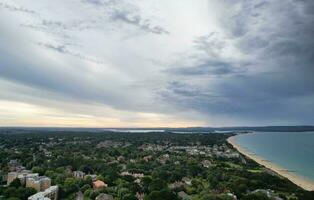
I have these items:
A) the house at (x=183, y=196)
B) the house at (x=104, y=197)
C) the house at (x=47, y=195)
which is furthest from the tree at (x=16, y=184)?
the house at (x=183, y=196)

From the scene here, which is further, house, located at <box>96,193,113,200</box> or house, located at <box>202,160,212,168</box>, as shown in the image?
house, located at <box>202,160,212,168</box>

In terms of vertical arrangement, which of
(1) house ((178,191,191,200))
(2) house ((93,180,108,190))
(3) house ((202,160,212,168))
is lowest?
(1) house ((178,191,191,200))

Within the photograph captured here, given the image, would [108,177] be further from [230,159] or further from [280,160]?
[280,160]

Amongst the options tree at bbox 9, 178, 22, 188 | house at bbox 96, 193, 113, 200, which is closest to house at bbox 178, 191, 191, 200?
house at bbox 96, 193, 113, 200

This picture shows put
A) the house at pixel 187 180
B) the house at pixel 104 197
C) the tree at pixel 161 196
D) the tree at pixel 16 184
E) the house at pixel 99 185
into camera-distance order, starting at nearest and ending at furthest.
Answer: the tree at pixel 161 196
the house at pixel 104 197
the tree at pixel 16 184
the house at pixel 99 185
the house at pixel 187 180

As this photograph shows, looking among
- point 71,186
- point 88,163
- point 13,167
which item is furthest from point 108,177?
point 13,167

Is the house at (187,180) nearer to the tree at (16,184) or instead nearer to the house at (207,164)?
the house at (207,164)

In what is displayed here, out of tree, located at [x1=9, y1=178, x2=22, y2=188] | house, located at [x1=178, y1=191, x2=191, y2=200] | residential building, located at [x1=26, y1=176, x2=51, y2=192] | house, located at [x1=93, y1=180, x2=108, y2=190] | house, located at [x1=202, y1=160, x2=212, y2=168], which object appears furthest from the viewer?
house, located at [x1=202, y1=160, x2=212, y2=168]

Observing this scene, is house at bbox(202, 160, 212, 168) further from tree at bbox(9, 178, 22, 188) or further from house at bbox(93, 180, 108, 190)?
tree at bbox(9, 178, 22, 188)

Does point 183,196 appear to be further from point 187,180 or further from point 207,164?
point 207,164

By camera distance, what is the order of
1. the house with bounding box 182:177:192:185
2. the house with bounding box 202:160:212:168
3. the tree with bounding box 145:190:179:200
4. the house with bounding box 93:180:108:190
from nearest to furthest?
the tree with bounding box 145:190:179:200 < the house with bounding box 93:180:108:190 < the house with bounding box 182:177:192:185 < the house with bounding box 202:160:212:168

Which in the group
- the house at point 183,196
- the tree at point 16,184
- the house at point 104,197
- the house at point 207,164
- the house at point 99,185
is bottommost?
the house at point 183,196
